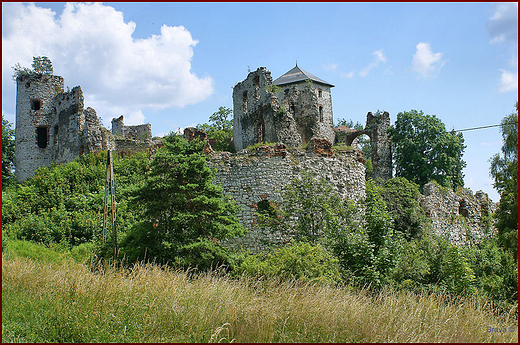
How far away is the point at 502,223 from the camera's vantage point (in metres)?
12.4

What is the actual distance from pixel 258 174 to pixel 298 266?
436 cm

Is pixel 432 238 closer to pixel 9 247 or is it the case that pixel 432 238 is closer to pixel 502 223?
pixel 502 223

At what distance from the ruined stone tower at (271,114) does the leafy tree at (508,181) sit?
752 centimetres

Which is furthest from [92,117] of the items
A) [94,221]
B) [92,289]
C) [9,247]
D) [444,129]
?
[444,129]

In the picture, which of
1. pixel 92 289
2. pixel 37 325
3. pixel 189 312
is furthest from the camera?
pixel 92 289

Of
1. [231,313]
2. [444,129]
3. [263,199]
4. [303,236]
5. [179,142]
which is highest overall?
[444,129]

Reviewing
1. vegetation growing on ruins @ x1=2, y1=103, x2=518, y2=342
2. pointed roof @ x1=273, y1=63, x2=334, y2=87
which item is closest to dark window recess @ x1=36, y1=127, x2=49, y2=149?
vegetation growing on ruins @ x1=2, y1=103, x2=518, y2=342

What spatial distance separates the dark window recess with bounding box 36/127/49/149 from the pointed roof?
1819cm

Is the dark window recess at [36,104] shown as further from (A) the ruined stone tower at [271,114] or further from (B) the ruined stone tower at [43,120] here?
(A) the ruined stone tower at [271,114]

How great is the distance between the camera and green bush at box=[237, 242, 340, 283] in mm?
10320

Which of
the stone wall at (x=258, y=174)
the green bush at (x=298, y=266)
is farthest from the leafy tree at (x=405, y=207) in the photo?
the green bush at (x=298, y=266)

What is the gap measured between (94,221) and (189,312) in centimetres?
886

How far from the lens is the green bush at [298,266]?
10.3m

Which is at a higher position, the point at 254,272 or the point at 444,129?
the point at 444,129
